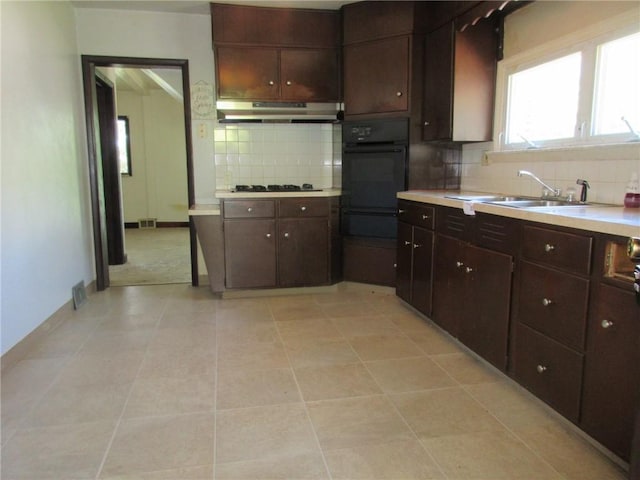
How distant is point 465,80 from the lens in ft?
10.5

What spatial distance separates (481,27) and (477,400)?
2.49 metres

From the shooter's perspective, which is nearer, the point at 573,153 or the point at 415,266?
the point at 573,153

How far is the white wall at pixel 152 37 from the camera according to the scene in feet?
12.5

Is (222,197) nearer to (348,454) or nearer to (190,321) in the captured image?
(190,321)

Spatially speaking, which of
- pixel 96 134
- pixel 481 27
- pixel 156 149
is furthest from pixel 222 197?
pixel 156 149

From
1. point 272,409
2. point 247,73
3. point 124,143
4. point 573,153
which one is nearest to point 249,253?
point 247,73

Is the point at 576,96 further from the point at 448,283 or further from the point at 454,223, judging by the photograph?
the point at 448,283

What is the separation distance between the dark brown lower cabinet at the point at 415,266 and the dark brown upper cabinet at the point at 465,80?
76 cm

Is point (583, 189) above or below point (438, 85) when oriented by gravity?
below

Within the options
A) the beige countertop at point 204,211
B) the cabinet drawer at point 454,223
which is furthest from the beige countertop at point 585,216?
the beige countertop at point 204,211

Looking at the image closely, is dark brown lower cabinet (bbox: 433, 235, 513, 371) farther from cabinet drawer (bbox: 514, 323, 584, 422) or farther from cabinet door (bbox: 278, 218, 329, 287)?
cabinet door (bbox: 278, 218, 329, 287)

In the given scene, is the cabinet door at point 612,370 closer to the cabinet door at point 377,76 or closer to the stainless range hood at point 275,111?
the cabinet door at point 377,76

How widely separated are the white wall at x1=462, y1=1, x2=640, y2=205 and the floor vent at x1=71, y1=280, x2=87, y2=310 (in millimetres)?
3178

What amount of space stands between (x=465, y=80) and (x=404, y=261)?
1351 millimetres
